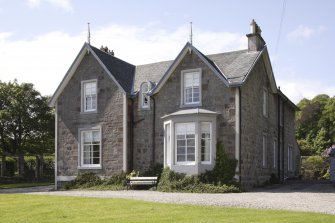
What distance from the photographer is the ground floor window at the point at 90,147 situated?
91.3 feet

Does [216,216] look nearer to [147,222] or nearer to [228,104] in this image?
[147,222]

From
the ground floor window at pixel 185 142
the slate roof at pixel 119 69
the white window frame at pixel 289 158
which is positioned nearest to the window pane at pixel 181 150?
the ground floor window at pixel 185 142

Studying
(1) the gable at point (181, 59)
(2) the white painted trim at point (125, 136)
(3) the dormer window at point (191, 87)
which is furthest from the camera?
(2) the white painted trim at point (125, 136)

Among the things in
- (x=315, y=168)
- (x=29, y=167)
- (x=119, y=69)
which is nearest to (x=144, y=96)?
(x=119, y=69)

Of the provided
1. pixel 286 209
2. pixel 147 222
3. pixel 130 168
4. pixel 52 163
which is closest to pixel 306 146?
pixel 52 163

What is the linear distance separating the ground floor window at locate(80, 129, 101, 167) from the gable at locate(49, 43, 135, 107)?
10.1ft

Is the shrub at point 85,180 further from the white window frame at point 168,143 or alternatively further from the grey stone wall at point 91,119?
the white window frame at point 168,143

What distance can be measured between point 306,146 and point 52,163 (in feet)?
93.5

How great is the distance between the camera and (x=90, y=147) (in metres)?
28.1

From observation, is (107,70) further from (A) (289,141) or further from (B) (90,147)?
(A) (289,141)

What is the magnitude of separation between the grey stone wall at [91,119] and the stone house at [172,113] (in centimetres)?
6

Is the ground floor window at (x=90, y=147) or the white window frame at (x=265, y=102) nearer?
the ground floor window at (x=90, y=147)

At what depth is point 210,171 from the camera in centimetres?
2327

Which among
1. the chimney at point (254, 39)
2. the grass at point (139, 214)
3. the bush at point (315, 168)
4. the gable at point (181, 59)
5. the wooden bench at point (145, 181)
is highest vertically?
the chimney at point (254, 39)
